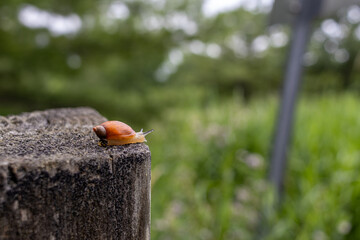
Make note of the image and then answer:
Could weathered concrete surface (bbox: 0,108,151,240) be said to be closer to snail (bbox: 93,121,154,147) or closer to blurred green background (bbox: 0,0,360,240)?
snail (bbox: 93,121,154,147)

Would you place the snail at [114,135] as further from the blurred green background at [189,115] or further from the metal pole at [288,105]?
the metal pole at [288,105]

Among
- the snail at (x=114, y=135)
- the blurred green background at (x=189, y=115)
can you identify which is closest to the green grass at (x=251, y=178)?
the blurred green background at (x=189, y=115)

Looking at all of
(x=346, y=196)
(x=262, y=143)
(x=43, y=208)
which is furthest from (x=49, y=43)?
(x=43, y=208)

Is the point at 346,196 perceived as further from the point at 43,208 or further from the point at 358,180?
the point at 43,208

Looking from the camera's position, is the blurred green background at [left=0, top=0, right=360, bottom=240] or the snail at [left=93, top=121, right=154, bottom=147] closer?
the snail at [left=93, top=121, right=154, bottom=147]

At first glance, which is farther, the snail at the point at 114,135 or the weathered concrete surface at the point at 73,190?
the snail at the point at 114,135

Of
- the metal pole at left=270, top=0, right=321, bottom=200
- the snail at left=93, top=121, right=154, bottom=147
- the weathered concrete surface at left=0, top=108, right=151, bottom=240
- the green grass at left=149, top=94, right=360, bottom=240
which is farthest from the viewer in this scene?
the metal pole at left=270, top=0, right=321, bottom=200

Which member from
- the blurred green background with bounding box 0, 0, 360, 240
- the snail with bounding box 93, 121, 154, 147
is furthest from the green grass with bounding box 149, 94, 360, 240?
the snail with bounding box 93, 121, 154, 147
